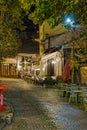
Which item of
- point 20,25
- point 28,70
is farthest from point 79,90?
point 28,70

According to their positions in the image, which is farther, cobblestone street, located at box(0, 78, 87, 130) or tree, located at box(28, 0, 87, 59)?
cobblestone street, located at box(0, 78, 87, 130)

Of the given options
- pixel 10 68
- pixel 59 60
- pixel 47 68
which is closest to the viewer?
pixel 59 60

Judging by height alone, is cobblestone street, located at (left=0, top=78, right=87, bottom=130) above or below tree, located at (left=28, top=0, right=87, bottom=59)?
below

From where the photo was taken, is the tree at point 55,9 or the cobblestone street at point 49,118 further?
the cobblestone street at point 49,118

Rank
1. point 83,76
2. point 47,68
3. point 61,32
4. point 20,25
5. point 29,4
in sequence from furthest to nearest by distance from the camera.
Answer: point 47,68 → point 61,32 → point 83,76 → point 20,25 → point 29,4

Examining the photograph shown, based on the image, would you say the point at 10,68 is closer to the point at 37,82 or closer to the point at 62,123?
the point at 37,82

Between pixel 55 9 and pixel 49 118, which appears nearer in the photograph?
pixel 55 9

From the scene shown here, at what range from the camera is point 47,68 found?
48000 millimetres

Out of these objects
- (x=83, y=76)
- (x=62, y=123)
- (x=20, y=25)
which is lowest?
(x=62, y=123)

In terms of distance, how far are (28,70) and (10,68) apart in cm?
851

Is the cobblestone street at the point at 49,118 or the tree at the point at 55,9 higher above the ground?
the tree at the point at 55,9

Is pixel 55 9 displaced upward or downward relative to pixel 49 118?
upward

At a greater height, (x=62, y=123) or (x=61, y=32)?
(x=61, y=32)

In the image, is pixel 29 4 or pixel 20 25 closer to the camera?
pixel 29 4
